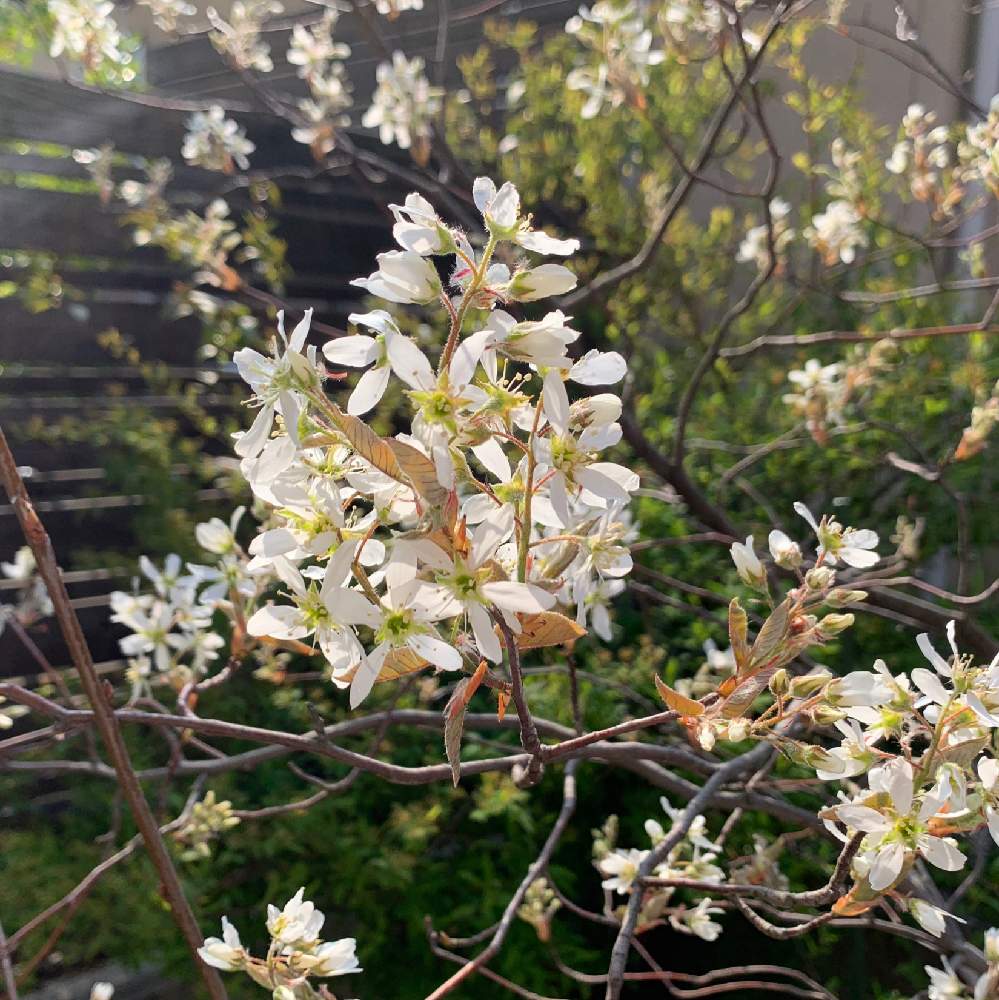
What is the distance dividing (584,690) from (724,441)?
0.83 metres

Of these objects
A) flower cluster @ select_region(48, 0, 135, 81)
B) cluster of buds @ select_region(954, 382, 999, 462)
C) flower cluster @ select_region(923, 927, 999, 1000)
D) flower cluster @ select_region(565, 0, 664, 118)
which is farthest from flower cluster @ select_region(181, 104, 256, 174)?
flower cluster @ select_region(923, 927, 999, 1000)

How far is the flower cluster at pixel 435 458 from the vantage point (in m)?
0.42

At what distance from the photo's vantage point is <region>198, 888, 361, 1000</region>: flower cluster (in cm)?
61

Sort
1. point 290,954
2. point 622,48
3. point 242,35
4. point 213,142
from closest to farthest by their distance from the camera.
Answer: point 290,954
point 622,48
point 242,35
point 213,142

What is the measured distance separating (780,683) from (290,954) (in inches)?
15.3

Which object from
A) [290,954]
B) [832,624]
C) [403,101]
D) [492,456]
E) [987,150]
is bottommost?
[290,954]

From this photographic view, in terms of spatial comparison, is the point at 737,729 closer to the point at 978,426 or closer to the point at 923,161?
the point at 978,426

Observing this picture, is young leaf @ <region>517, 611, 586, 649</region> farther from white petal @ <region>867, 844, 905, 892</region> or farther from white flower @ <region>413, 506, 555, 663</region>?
white petal @ <region>867, 844, 905, 892</region>

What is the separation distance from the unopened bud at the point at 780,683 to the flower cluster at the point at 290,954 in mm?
336

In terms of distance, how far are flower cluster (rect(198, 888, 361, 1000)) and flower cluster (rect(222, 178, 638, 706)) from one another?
0.81 feet

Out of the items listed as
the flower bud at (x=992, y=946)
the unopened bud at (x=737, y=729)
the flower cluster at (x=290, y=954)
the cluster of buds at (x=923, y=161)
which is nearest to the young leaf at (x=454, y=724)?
the unopened bud at (x=737, y=729)

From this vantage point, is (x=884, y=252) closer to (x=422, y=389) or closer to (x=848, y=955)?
(x=848, y=955)

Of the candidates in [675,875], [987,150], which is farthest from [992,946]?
[987,150]

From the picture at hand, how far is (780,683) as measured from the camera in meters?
0.49
